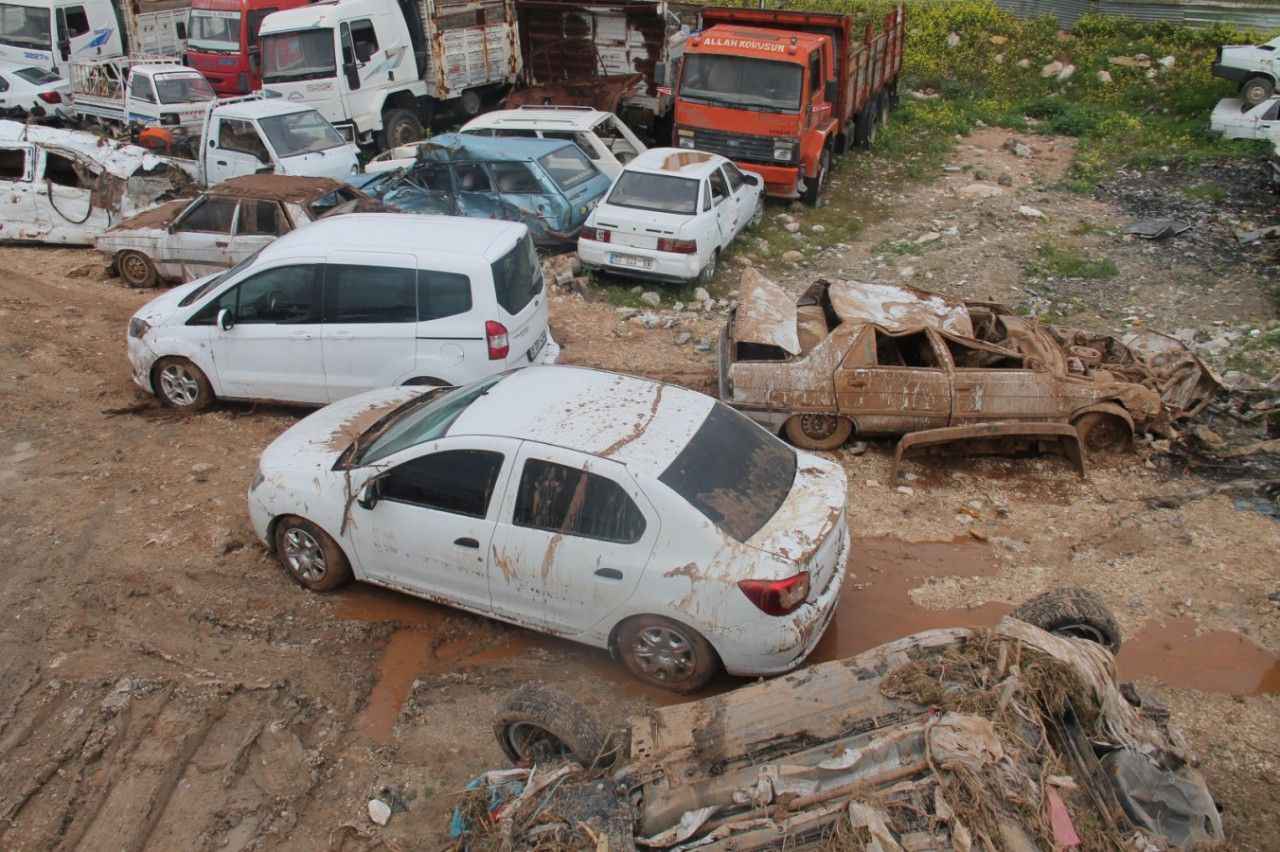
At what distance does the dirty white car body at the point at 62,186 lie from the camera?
1243 centimetres

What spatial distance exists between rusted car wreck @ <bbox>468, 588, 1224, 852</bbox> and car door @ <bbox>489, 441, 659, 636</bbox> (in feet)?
2.98

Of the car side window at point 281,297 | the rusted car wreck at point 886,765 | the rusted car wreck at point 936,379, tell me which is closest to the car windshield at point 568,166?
the rusted car wreck at point 936,379

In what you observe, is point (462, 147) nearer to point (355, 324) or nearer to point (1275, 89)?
point (355, 324)

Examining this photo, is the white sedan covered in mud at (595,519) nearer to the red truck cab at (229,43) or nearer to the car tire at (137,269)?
the car tire at (137,269)

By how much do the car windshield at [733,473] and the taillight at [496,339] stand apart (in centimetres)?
250

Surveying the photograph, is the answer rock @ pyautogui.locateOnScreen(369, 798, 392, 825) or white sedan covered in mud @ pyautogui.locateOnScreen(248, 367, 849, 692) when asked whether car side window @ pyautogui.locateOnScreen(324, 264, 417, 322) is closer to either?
white sedan covered in mud @ pyautogui.locateOnScreen(248, 367, 849, 692)

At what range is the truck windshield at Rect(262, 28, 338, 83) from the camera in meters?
15.7

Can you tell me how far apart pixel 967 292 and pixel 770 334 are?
462 centimetres

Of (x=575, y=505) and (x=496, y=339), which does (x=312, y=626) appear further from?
(x=496, y=339)

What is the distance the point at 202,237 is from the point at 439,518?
7.02m

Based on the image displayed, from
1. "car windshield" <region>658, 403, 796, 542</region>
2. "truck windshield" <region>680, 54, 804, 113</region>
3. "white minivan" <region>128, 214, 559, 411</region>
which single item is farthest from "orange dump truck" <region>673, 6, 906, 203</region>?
"car windshield" <region>658, 403, 796, 542</region>

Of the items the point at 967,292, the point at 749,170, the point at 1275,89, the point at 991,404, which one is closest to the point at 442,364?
the point at 991,404

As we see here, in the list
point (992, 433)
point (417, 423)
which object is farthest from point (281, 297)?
point (992, 433)

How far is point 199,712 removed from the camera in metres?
5.18
